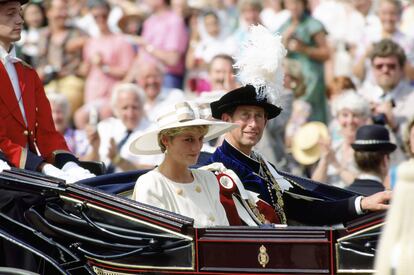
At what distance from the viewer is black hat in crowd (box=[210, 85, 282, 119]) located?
7762mm

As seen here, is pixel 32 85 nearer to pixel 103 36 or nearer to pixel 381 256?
pixel 381 256

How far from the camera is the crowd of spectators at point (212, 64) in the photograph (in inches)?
445

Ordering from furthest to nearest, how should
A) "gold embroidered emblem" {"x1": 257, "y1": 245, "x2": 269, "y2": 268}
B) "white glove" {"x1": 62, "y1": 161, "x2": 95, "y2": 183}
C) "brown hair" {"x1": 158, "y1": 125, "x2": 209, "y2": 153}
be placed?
"white glove" {"x1": 62, "y1": 161, "x2": 95, "y2": 183}, "brown hair" {"x1": 158, "y1": 125, "x2": 209, "y2": 153}, "gold embroidered emblem" {"x1": 257, "y1": 245, "x2": 269, "y2": 268}

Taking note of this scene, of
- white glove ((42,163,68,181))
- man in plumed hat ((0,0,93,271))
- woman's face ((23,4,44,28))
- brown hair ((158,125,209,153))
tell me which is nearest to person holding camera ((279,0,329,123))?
woman's face ((23,4,44,28))

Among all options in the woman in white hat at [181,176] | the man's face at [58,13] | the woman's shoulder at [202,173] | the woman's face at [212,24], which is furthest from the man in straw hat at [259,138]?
the man's face at [58,13]

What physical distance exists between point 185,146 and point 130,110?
4.43 meters

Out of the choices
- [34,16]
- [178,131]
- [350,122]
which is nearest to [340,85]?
[350,122]

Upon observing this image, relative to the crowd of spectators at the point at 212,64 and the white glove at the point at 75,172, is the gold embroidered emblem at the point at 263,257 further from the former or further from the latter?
the crowd of spectators at the point at 212,64

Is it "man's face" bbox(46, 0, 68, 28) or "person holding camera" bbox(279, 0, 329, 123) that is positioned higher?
"man's face" bbox(46, 0, 68, 28)

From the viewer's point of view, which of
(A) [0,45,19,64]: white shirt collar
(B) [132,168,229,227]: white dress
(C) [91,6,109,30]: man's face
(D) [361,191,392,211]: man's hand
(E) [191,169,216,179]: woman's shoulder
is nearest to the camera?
(B) [132,168,229,227]: white dress

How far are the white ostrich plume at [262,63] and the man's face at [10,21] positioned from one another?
4.36 feet

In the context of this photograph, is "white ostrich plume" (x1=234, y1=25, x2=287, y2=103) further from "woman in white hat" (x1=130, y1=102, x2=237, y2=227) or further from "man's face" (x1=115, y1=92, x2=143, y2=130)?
"man's face" (x1=115, y1=92, x2=143, y2=130)

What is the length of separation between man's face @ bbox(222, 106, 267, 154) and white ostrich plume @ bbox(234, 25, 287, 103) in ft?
0.38

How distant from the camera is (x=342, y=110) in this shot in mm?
11242
